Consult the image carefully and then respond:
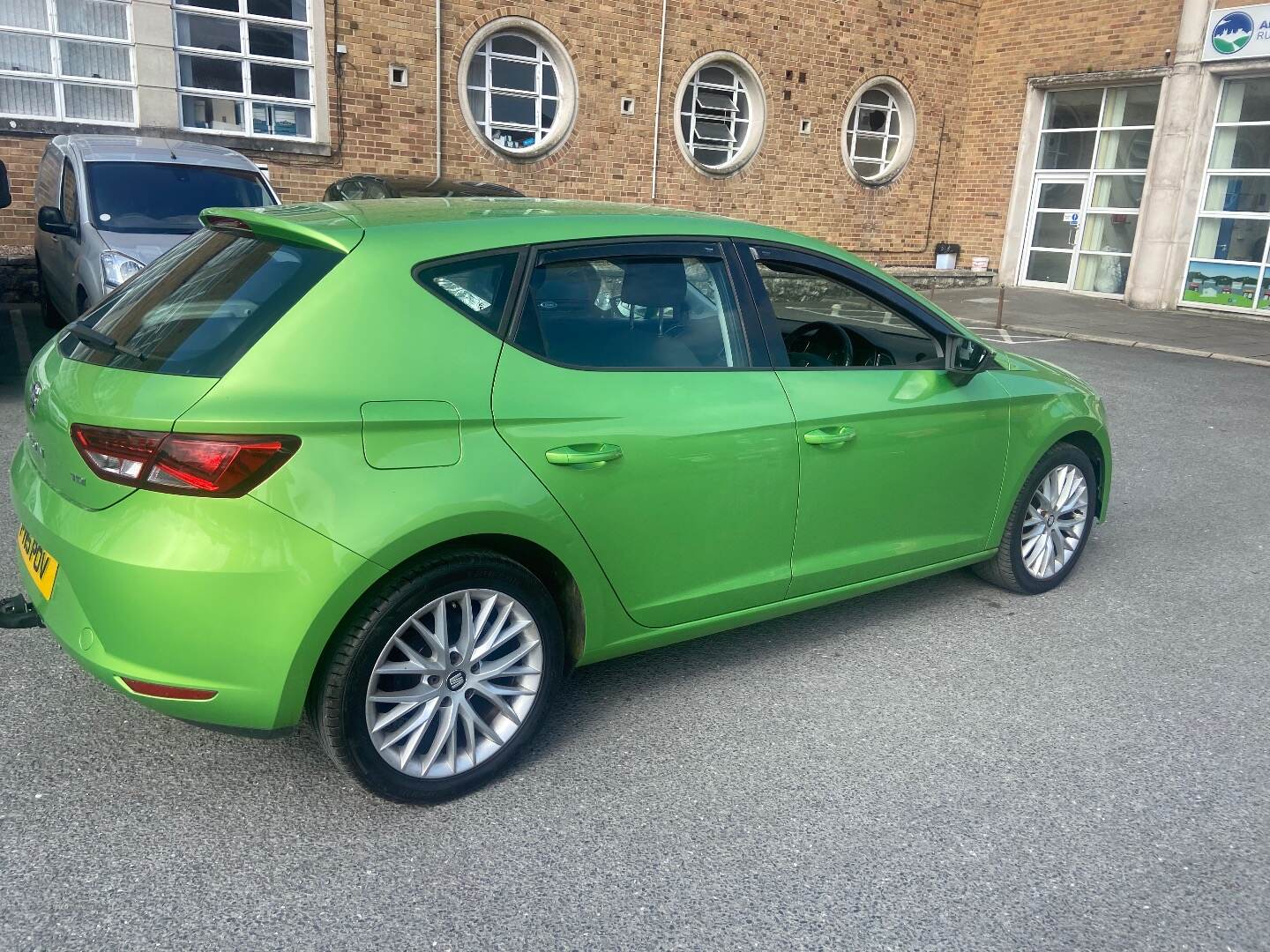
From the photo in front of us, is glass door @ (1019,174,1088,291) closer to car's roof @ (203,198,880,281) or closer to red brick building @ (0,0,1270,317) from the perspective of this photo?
red brick building @ (0,0,1270,317)

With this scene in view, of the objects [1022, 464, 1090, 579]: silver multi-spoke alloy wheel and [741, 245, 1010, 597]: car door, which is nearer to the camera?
[741, 245, 1010, 597]: car door

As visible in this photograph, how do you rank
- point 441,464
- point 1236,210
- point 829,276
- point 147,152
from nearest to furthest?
A: point 441,464 < point 829,276 < point 147,152 < point 1236,210

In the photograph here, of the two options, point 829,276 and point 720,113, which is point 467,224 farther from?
point 720,113

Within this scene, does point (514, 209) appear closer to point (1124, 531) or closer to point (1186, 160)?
point (1124, 531)

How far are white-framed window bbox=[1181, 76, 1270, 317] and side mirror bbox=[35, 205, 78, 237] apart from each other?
56.6ft

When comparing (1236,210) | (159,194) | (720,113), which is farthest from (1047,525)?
(1236,210)

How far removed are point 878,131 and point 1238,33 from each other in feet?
19.9

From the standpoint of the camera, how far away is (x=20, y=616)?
3232 mm

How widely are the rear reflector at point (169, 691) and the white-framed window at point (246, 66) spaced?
12.7 metres

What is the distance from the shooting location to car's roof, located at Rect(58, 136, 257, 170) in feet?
30.1

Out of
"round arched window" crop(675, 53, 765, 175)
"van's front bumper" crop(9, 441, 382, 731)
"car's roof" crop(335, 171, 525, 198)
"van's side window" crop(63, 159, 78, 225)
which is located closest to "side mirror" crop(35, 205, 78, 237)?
"van's side window" crop(63, 159, 78, 225)

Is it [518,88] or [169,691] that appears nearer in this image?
[169,691]

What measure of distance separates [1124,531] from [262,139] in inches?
471

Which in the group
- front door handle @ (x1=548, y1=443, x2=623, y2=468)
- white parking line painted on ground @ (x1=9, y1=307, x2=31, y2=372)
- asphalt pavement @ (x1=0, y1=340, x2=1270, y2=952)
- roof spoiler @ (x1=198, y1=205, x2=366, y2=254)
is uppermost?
roof spoiler @ (x1=198, y1=205, x2=366, y2=254)
